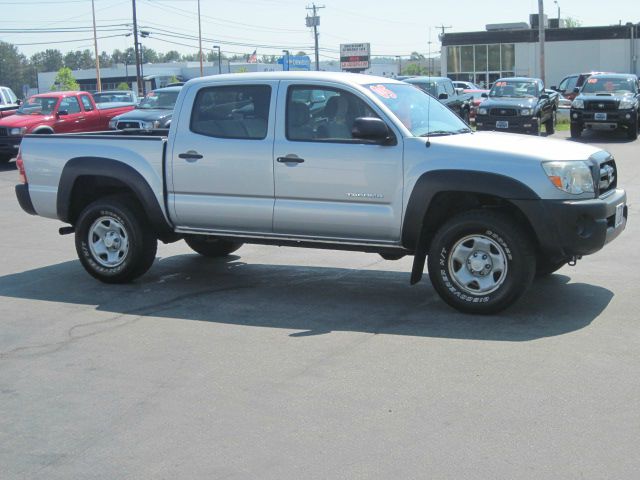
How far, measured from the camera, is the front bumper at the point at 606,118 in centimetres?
2462

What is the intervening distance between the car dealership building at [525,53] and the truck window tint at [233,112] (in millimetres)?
66467

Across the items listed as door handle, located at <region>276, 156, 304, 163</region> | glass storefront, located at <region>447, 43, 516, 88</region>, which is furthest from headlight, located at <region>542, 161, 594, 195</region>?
glass storefront, located at <region>447, 43, 516, 88</region>

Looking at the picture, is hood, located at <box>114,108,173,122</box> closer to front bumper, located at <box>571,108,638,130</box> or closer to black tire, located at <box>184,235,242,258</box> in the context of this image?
front bumper, located at <box>571,108,638,130</box>

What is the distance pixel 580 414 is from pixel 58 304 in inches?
189

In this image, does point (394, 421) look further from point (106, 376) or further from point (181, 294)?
point (181, 294)

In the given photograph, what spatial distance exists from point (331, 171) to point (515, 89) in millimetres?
20844

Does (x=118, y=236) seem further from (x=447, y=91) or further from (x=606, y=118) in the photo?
(x=447, y=91)

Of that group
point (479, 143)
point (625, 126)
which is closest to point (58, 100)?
point (625, 126)

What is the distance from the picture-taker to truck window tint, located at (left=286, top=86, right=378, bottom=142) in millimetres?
7562

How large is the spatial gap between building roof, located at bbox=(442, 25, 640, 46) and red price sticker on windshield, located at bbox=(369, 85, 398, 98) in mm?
68148

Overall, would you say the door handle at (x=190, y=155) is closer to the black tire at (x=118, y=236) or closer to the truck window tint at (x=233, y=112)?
the truck window tint at (x=233, y=112)

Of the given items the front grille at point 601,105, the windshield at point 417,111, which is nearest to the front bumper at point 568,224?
the windshield at point 417,111

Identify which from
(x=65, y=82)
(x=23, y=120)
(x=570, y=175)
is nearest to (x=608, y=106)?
(x=23, y=120)

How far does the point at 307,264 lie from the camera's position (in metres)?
9.48
